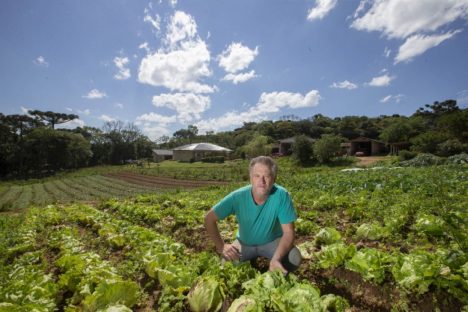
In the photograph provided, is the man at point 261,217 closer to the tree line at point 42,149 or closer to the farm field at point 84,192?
the farm field at point 84,192

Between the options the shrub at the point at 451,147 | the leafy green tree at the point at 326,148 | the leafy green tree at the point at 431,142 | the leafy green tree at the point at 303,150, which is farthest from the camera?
the leafy green tree at the point at 303,150

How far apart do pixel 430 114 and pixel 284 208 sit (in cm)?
7686

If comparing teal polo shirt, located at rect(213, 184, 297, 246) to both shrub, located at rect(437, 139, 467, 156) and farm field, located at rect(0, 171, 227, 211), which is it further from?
shrub, located at rect(437, 139, 467, 156)

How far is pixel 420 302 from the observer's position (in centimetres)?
A: 290

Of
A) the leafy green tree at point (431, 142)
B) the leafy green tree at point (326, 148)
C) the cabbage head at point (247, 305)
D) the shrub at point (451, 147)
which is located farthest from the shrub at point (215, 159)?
the cabbage head at point (247, 305)

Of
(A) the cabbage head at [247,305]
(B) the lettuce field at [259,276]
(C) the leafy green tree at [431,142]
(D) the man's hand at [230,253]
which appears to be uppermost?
(C) the leafy green tree at [431,142]

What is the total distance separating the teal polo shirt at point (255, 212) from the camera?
10.6 ft

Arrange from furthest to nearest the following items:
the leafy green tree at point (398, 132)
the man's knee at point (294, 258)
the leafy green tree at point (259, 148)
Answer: the leafy green tree at point (398, 132) → the leafy green tree at point (259, 148) → the man's knee at point (294, 258)

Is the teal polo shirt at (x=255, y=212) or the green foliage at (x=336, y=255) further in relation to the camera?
the green foliage at (x=336, y=255)

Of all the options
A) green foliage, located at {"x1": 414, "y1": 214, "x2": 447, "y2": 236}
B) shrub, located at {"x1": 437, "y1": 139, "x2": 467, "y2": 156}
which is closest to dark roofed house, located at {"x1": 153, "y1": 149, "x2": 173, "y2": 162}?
shrub, located at {"x1": 437, "y1": 139, "x2": 467, "y2": 156}

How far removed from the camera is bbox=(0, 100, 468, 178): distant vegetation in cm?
3259

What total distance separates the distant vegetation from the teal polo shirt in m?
32.0

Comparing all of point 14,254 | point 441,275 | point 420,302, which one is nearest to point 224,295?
point 420,302

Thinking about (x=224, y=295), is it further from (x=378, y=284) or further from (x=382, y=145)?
(x=382, y=145)
